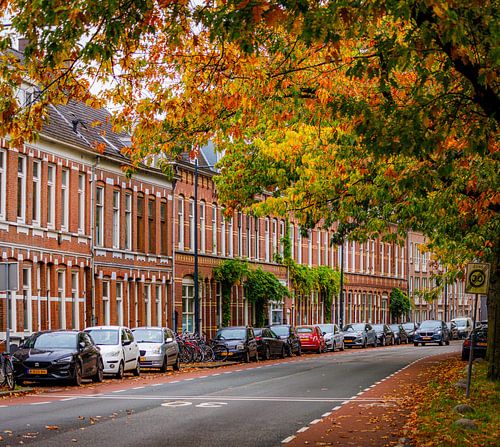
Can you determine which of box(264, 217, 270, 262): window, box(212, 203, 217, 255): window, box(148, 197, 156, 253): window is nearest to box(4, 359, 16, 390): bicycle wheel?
box(148, 197, 156, 253): window

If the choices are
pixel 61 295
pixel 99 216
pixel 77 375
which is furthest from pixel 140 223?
pixel 77 375

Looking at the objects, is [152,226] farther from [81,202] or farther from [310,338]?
[310,338]

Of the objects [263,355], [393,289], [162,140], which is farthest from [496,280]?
[393,289]

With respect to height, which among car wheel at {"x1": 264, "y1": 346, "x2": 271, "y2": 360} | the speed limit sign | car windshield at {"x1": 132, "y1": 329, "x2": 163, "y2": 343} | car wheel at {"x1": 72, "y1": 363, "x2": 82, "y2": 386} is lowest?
car wheel at {"x1": 264, "y1": 346, "x2": 271, "y2": 360}

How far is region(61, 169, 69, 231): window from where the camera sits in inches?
1840

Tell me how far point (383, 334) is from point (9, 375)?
5425 centimetres

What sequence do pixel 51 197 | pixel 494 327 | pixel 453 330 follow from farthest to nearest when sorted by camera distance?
pixel 453 330
pixel 51 197
pixel 494 327

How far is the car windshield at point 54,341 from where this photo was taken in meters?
31.5

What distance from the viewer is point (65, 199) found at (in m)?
47.0

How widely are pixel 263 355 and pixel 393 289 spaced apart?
56874 mm

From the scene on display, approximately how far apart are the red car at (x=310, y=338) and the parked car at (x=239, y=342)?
12.7 metres

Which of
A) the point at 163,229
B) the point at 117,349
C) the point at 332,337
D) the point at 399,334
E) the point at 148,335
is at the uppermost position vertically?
the point at 163,229

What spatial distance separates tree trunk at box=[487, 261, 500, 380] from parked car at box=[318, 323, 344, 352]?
34.7 metres

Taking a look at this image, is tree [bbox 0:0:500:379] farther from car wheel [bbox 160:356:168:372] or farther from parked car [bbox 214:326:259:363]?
parked car [bbox 214:326:259:363]
